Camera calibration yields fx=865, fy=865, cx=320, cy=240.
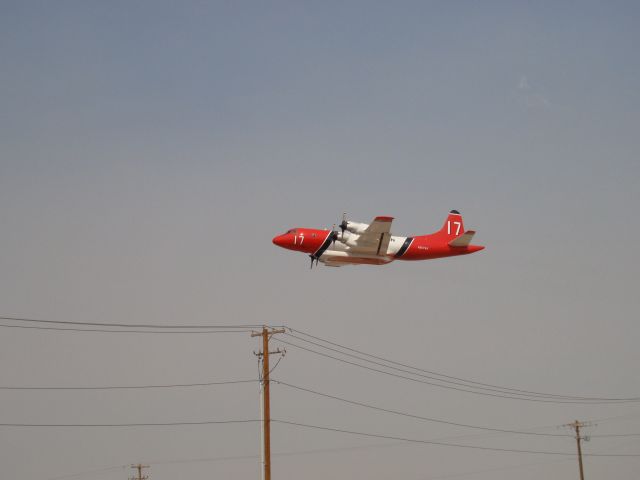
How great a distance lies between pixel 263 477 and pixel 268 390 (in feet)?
19.5

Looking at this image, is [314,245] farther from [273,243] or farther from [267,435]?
[267,435]

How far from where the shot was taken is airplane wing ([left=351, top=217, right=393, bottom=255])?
62625 mm

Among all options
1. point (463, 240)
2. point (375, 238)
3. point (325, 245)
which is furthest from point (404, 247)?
point (325, 245)

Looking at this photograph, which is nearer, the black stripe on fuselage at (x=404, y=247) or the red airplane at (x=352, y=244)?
the red airplane at (x=352, y=244)

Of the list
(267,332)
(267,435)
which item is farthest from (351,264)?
(267,435)

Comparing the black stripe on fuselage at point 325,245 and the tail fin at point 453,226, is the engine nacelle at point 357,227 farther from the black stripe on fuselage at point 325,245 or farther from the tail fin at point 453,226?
the tail fin at point 453,226

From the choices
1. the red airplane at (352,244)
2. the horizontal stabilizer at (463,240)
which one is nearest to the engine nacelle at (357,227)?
the red airplane at (352,244)

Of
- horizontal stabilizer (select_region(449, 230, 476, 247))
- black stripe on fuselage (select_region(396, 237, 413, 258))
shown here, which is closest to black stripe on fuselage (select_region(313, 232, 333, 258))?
black stripe on fuselage (select_region(396, 237, 413, 258))

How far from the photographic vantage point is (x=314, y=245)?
64562 millimetres

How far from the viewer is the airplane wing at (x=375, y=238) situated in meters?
62.6

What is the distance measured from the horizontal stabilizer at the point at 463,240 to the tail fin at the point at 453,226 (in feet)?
4.90

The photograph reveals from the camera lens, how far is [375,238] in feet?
209

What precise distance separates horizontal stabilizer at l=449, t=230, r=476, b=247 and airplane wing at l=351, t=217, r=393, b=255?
6.27 metres

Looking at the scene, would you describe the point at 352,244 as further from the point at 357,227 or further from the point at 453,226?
the point at 453,226
